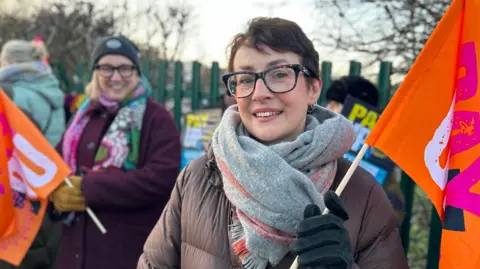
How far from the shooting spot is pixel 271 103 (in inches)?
68.6

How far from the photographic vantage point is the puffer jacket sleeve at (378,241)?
1.59 meters

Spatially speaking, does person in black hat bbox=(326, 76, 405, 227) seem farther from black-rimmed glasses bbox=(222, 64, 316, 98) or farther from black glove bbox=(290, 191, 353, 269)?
black glove bbox=(290, 191, 353, 269)

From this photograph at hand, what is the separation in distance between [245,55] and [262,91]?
0.15 m

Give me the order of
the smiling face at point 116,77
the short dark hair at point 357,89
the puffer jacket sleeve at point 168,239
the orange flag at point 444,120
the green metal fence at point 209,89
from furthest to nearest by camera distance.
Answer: the green metal fence at point 209,89
the short dark hair at point 357,89
the smiling face at point 116,77
the puffer jacket sleeve at point 168,239
the orange flag at point 444,120

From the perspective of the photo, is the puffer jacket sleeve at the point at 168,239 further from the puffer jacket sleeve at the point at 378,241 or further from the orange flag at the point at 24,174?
the orange flag at the point at 24,174

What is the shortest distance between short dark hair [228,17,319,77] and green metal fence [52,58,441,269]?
1819 millimetres

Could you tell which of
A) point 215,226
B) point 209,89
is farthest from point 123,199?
point 209,89

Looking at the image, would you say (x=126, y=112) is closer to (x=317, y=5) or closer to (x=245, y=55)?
(x=245, y=55)

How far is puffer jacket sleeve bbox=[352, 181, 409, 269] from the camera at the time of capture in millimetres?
1586

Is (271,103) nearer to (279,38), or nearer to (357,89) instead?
(279,38)

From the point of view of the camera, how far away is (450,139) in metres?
1.77

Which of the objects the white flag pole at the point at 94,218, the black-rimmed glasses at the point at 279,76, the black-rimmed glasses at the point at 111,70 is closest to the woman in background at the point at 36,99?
the white flag pole at the point at 94,218

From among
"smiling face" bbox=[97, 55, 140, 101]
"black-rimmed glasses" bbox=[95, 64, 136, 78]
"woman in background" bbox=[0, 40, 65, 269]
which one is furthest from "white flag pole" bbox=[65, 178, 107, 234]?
"woman in background" bbox=[0, 40, 65, 269]

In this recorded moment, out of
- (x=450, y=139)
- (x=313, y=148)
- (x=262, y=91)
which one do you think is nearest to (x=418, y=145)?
(x=450, y=139)
